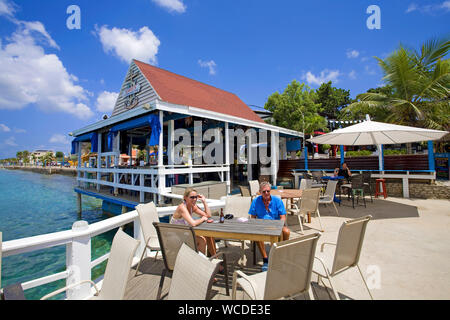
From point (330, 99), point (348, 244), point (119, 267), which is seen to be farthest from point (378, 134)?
point (330, 99)

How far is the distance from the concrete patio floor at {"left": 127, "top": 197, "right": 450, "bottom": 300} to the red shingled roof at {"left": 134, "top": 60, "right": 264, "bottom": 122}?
7.02 metres

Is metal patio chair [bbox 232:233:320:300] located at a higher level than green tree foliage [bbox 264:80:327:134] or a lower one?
lower

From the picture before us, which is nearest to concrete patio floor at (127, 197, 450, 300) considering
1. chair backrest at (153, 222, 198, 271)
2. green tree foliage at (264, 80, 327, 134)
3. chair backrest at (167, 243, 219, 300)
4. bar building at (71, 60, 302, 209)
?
chair backrest at (153, 222, 198, 271)

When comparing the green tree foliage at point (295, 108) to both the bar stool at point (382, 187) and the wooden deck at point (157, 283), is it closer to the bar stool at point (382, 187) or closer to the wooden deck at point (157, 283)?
the bar stool at point (382, 187)

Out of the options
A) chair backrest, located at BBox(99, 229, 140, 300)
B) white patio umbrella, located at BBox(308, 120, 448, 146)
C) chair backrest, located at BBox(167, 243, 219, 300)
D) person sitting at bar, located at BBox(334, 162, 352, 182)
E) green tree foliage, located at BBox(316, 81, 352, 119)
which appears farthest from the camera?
green tree foliage, located at BBox(316, 81, 352, 119)

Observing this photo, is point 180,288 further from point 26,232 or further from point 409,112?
point 409,112

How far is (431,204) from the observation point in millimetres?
7031

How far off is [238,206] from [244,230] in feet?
4.18

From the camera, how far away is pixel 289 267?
5.48 ft

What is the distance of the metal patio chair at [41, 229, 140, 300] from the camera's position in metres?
1.46

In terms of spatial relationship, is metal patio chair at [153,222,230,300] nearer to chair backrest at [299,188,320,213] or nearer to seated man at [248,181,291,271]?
seated man at [248,181,291,271]

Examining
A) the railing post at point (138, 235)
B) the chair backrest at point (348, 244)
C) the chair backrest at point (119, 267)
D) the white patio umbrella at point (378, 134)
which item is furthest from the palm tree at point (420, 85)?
Answer: the chair backrest at point (119, 267)
